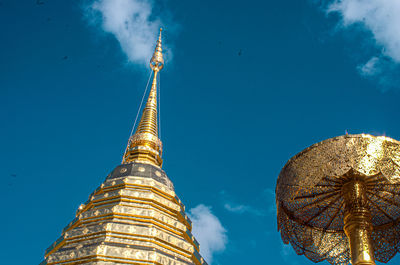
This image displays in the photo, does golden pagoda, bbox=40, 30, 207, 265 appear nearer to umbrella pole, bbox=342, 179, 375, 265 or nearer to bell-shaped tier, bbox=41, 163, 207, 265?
bell-shaped tier, bbox=41, 163, 207, 265

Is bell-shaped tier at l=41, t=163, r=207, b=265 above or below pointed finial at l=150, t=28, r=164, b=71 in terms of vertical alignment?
below

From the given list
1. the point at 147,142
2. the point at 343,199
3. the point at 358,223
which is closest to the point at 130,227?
the point at 147,142

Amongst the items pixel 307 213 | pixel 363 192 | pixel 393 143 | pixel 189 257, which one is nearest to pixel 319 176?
pixel 363 192

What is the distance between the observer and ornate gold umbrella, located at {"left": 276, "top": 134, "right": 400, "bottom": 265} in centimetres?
582

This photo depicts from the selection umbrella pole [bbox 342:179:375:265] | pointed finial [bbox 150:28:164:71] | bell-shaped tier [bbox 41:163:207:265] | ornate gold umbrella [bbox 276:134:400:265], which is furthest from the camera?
pointed finial [bbox 150:28:164:71]

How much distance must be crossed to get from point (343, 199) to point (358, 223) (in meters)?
1.16

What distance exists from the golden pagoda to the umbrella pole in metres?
6.14

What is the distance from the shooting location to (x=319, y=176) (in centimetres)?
603

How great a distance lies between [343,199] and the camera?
6828 mm

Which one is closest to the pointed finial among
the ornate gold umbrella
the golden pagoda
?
the golden pagoda

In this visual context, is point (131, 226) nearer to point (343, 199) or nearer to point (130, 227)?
point (130, 227)

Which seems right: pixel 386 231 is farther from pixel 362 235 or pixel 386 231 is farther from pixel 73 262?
pixel 73 262

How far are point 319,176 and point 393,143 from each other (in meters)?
1.05

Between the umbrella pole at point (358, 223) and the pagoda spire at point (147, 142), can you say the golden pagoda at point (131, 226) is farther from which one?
the umbrella pole at point (358, 223)
